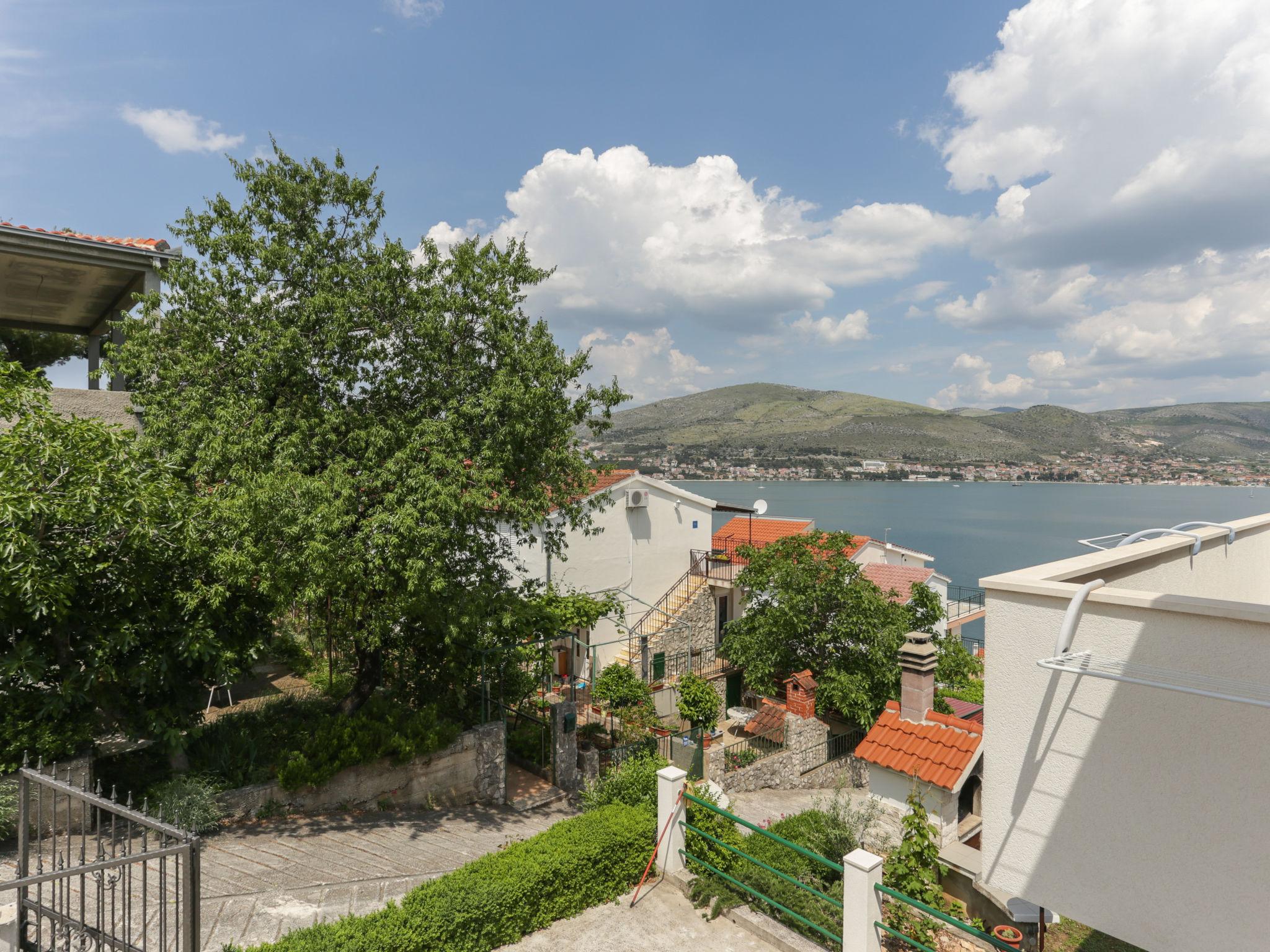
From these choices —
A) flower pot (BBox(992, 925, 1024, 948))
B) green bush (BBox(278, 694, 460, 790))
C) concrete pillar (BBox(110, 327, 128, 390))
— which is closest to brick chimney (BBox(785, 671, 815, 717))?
flower pot (BBox(992, 925, 1024, 948))

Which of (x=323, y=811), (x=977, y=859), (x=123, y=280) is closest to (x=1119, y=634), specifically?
(x=977, y=859)

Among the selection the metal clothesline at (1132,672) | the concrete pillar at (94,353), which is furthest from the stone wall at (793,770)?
the concrete pillar at (94,353)

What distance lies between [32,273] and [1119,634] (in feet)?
56.1

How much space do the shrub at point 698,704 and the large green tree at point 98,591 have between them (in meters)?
10.8

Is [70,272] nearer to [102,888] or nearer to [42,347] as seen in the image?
[42,347]

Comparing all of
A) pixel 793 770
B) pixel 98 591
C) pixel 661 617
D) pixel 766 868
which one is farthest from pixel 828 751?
pixel 98 591

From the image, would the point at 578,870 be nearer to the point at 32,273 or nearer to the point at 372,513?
the point at 372,513

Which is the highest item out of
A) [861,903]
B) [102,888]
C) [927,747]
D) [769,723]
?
[102,888]

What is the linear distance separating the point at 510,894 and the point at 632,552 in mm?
16920

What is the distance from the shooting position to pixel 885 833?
11531 mm

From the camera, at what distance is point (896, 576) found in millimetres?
27344

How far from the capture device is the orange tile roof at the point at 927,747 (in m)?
11.1

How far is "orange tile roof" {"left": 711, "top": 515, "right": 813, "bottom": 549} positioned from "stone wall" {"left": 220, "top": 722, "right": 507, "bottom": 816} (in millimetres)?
16453

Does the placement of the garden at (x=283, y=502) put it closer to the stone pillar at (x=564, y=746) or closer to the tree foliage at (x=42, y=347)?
the stone pillar at (x=564, y=746)
